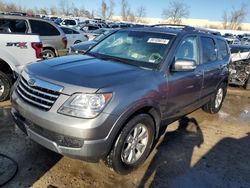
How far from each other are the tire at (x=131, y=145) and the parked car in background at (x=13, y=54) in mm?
3540

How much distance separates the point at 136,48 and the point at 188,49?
2.98ft

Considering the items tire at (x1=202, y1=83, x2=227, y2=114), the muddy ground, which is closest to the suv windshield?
the muddy ground

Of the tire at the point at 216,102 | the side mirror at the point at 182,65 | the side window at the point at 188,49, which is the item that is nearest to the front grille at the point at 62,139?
the side mirror at the point at 182,65

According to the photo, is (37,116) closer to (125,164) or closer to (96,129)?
(96,129)

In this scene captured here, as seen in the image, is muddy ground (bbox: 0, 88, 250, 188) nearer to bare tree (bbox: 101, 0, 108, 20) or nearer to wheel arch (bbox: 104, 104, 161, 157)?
wheel arch (bbox: 104, 104, 161, 157)

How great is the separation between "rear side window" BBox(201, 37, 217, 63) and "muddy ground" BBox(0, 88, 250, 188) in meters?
1.36

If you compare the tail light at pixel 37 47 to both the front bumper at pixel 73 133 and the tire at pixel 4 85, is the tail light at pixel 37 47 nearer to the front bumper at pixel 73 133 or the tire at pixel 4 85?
the tire at pixel 4 85

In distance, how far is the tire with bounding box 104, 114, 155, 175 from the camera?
3351mm

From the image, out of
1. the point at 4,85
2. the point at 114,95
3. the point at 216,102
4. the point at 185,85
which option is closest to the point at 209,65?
the point at 185,85

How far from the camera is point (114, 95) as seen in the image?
3.13 meters

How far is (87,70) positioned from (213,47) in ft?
10.5

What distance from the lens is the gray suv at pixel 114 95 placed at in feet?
9.96

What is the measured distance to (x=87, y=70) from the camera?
11.5ft

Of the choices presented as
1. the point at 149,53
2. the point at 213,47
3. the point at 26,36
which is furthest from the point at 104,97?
the point at 26,36
